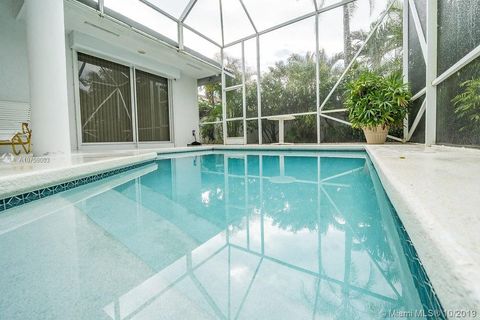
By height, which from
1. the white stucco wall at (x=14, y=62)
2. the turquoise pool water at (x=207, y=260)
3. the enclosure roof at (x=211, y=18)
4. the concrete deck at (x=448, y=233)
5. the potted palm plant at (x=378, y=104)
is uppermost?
the enclosure roof at (x=211, y=18)

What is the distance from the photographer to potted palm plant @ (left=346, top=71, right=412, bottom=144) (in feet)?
16.2

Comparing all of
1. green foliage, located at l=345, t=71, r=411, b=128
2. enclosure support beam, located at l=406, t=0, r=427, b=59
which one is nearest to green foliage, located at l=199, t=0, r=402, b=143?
enclosure support beam, located at l=406, t=0, r=427, b=59

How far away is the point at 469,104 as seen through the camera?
259 cm

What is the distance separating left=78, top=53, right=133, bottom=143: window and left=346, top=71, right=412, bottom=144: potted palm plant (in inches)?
245

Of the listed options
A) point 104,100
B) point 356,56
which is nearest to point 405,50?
point 356,56

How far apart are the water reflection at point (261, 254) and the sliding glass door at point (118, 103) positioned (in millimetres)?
5529

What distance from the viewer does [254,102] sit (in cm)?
855

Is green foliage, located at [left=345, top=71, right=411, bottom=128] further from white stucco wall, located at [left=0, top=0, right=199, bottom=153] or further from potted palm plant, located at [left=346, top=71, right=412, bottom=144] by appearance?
white stucco wall, located at [left=0, top=0, right=199, bottom=153]

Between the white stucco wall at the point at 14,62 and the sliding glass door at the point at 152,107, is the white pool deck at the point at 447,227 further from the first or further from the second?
the sliding glass door at the point at 152,107

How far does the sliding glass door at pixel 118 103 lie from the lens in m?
6.57

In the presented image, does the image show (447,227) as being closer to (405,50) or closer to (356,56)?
(405,50)

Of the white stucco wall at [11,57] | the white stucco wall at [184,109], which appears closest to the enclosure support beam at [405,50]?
the white stucco wall at [184,109]

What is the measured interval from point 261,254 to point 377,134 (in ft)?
17.1

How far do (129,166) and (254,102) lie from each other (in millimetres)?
5598
